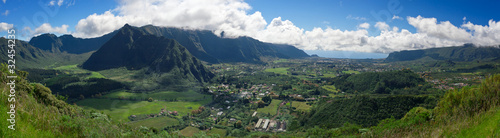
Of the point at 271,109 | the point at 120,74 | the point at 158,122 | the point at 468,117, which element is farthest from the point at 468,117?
the point at 120,74

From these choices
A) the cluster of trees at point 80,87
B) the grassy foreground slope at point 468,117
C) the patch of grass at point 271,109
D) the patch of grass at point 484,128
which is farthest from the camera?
the cluster of trees at point 80,87

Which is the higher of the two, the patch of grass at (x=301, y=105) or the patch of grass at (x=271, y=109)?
the patch of grass at (x=301, y=105)

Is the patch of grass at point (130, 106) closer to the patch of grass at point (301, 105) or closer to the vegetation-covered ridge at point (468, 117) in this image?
the patch of grass at point (301, 105)

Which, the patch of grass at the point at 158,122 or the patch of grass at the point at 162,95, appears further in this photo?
the patch of grass at the point at 162,95

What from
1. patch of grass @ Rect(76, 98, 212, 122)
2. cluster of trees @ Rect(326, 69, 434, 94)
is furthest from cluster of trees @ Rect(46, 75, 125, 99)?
cluster of trees @ Rect(326, 69, 434, 94)

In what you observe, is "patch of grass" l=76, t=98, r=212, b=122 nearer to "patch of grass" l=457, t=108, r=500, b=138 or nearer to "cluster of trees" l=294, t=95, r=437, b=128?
"cluster of trees" l=294, t=95, r=437, b=128

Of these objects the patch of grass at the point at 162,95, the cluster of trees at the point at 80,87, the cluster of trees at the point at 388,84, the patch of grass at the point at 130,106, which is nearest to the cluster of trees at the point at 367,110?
the patch of grass at the point at 130,106

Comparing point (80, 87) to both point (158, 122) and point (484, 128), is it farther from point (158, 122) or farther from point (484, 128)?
point (484, 128)

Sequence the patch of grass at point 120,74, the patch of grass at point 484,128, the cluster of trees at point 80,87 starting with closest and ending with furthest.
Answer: the patch of grass at point 484,128
the cluster of trees at point 80,87
the patch of grass at point 120,74

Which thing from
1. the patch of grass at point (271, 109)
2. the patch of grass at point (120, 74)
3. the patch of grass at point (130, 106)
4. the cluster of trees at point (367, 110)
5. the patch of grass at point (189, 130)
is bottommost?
the patch of grass at point (189, 130)

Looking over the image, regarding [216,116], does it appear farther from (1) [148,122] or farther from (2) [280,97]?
(2) [280,97]
